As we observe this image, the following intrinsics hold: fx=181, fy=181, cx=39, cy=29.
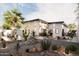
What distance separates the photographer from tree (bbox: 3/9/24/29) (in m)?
1.71

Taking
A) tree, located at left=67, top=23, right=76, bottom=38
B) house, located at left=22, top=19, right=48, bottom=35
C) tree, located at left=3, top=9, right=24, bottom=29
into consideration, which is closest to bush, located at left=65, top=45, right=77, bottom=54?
tree, located at left=67, top=23, right=76, bottom=38

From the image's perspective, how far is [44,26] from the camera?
1716 mm

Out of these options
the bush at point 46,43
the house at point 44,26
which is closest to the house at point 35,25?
the house at point 44,26

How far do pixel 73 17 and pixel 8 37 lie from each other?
0.64m

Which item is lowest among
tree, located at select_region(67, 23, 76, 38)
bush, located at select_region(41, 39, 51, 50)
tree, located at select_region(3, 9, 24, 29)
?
bush, located at select_region(41, 39, 51, 50)

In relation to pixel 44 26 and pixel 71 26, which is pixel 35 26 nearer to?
pixel 44 26

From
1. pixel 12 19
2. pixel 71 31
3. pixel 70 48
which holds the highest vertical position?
pixel 12 19

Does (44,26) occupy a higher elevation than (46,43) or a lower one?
higher

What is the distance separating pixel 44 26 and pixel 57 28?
0.41 feet

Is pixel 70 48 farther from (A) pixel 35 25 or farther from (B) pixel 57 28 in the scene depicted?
(A) pixel 35 25

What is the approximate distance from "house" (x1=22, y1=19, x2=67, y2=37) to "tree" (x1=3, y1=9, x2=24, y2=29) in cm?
6

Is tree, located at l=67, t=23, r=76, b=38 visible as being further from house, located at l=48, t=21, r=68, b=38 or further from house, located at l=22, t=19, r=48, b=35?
house, located at l=22, t=19, r=48, b=35

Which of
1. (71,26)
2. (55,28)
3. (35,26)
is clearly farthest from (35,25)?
(71,26)

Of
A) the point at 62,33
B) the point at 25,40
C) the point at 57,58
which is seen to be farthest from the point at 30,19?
the point at 57,58
